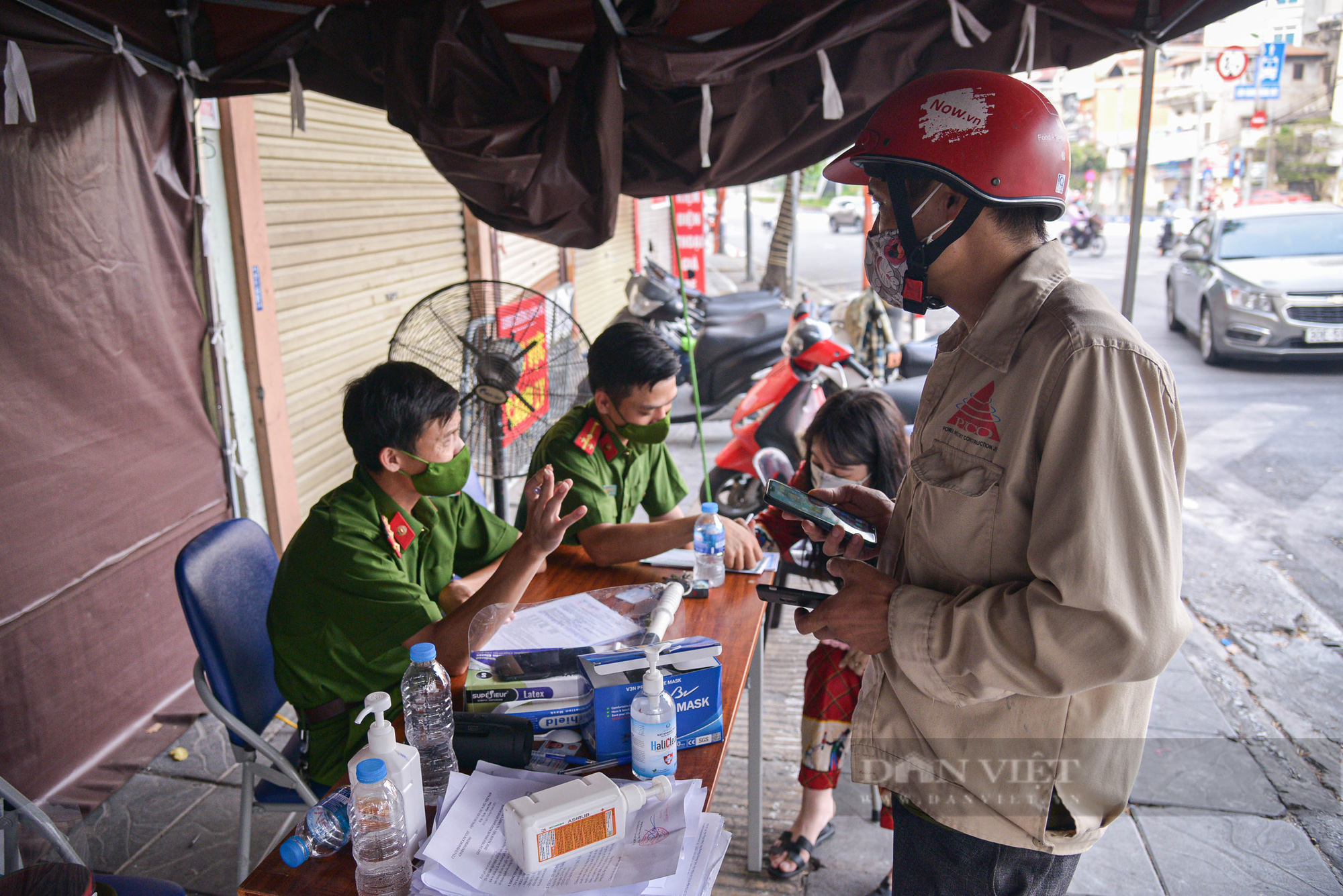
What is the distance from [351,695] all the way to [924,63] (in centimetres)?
224

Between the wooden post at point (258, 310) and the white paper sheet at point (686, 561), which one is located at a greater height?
the wooden post at point (258, 310)

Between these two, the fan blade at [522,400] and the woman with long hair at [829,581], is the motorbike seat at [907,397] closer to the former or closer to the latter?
the woman with long hair at [829,581]

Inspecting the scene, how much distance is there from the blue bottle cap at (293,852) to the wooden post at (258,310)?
8.64 ft

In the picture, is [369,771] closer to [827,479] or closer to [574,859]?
[574,859]

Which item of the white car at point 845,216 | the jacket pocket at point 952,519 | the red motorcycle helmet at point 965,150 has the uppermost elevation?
the white car at point 845,216

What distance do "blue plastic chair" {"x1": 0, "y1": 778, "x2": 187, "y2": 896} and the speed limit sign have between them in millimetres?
15181

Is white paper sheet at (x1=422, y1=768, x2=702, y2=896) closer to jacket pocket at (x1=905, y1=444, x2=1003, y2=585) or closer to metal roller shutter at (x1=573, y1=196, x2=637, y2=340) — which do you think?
jacket pocket at (x1=905, y1=444, x2=1003, y2=585)

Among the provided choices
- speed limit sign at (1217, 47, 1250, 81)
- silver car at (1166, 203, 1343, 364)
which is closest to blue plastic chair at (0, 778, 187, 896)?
silver car at (1166, 203, 1343, 364)

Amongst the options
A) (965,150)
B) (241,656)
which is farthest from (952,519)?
(241,656)

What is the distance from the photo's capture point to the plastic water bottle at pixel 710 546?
8.04 feet

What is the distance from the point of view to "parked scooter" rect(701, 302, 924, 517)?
4605mm

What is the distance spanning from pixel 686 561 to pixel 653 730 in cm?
108

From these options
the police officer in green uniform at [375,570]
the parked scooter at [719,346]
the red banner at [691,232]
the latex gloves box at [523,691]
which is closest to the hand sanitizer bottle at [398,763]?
the latex gloves box at [523,691]

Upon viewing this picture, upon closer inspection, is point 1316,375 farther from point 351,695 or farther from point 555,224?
point 351,695
